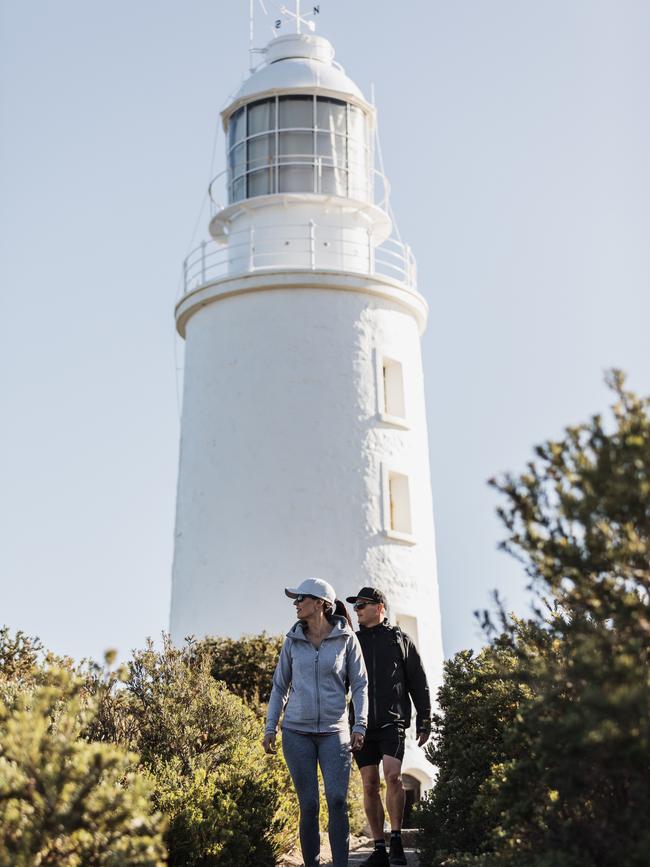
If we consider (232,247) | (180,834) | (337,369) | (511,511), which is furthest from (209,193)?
(511,511)

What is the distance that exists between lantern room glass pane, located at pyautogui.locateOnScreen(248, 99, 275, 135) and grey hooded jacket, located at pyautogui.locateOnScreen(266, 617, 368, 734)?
1282cm

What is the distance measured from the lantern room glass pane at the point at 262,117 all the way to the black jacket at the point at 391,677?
12.2m

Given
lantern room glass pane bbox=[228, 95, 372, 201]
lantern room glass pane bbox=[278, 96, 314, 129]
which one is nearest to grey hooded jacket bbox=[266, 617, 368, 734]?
lantern room glass pane bbox=[228, 95, 372, 201]

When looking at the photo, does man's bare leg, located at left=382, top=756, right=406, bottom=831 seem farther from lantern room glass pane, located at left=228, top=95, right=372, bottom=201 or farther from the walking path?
lantern room glass pane, located at left=228, top=95, right=372, bottom=201

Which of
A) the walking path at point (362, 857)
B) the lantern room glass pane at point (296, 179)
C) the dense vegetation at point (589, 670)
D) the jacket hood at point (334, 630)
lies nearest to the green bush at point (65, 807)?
the dense vegetation at point (589, 670)

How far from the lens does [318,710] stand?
24.8ft

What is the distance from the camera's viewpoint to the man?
8.46 metres

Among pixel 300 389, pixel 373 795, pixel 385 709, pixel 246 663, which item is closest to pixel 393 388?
pixel 300 389

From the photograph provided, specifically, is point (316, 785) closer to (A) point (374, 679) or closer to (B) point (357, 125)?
(A) point (374, 679)

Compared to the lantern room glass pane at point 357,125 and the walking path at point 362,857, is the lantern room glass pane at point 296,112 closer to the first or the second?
the lantern room glass pane at point 357,125

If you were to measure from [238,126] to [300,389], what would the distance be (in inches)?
203

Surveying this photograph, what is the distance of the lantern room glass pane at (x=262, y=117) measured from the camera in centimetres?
1897

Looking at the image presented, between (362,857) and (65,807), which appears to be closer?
(65,807)

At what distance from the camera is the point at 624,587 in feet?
16.0
